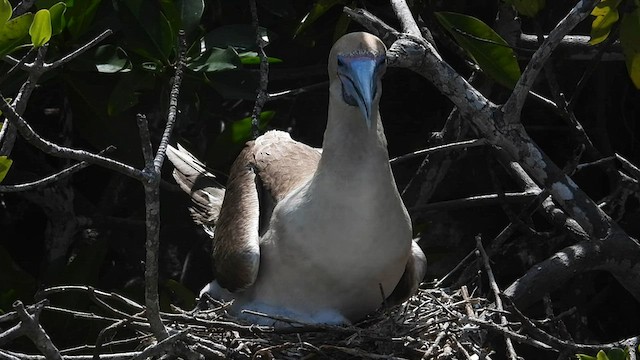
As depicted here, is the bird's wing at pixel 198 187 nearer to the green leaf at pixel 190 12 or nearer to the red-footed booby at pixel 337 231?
the red-footed booby at pixel 337 231

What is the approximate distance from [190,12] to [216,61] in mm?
216

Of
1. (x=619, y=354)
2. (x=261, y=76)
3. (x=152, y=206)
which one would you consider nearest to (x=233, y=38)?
(x=261, y=76)

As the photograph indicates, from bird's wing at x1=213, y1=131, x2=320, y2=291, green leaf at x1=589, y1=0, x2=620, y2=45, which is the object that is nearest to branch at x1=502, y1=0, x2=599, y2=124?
green leaf at x1=589, y1=0, x2=620, y2=45

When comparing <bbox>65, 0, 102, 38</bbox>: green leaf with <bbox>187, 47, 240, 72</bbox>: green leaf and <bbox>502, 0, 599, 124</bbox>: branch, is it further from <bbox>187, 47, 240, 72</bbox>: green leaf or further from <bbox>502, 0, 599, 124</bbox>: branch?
<bbox>502, 0, 599, 124</bbox>: branch

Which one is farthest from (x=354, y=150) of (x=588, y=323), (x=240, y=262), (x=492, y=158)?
(x=588, y=323)

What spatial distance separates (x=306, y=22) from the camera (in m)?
4.72

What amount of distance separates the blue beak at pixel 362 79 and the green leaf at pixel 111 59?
3.41 ft

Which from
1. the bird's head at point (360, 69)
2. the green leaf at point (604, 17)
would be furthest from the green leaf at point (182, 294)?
the green leaf at point (604, 17)

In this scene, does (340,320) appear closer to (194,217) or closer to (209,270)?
(194,217)

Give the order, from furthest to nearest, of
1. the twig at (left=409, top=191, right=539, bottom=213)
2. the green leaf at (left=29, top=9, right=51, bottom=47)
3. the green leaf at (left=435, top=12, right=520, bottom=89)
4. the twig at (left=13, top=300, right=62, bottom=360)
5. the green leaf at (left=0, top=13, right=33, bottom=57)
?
the twig at (left=409, top=191, right=539, bottom=213)
the green leaf at (left=435, top=12, right=520, bottom=89)
the green leaf at (left=0, top=13, right=33, bottom=57)
the green leaf at (left=29, top=9, right=51, bottom=47)
the twig at (left=13, top=300, right=62, bottom=360)

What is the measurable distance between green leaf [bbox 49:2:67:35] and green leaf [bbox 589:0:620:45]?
1.76 m

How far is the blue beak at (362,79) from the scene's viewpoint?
3.69 metres

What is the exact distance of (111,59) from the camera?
4.50 metres

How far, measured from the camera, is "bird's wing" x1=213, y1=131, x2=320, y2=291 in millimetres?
4141
